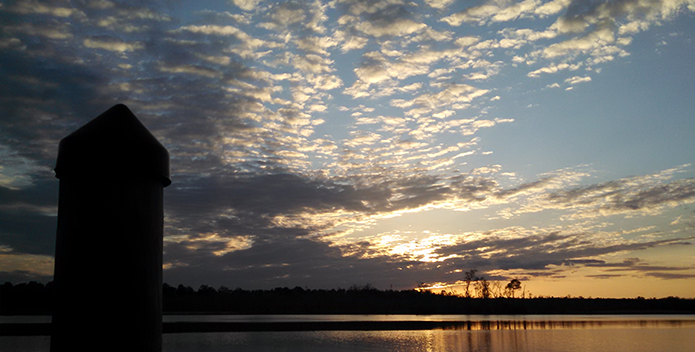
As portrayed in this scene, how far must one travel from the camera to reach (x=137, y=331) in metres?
2.12

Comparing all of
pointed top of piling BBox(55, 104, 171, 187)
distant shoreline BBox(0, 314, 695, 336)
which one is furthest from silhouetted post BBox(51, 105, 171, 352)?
distant shoreline BBox(0, 314, 695, 336)

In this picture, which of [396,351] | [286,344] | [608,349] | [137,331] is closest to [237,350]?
[286,344]

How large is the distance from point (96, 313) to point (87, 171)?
1.91 feet

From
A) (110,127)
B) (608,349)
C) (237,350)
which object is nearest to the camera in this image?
(110,127)

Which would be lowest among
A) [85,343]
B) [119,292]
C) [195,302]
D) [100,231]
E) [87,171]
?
[195,302]

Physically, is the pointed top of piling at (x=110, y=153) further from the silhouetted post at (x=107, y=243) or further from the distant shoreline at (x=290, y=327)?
the distant shoreline at (x=290, y=327)

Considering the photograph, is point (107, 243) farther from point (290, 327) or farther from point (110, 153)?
point (290, 327)

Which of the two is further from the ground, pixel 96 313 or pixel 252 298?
pixel 96 313

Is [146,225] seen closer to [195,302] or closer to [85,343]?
[85,343]

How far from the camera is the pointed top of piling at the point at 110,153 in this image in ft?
7.02

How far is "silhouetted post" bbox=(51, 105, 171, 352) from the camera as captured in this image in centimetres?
205

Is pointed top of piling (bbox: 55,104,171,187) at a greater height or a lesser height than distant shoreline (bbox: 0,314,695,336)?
greater

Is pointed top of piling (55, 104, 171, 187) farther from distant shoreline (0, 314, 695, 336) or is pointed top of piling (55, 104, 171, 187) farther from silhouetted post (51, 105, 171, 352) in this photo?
distant shoreline (0, 314, 695, 336)

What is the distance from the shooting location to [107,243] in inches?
80.8
